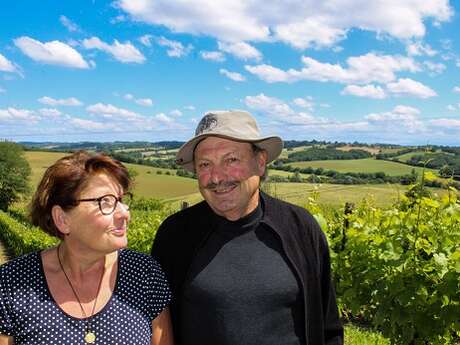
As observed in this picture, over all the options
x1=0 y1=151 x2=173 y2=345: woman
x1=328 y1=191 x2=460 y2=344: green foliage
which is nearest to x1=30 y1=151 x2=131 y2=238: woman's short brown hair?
x1=0 y1=151 x2=173 y2=345: woman

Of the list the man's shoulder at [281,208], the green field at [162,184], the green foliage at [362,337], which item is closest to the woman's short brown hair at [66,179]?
the man's shoulder at [281,208]

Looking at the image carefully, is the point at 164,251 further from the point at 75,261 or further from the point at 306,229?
the point at 306,229

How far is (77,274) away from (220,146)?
98 cm

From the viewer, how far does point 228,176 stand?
262 cm

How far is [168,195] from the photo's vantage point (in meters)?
59.0

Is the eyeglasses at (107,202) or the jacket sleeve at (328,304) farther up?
the eyeglasses at (107,202)

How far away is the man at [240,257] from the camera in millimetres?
2484

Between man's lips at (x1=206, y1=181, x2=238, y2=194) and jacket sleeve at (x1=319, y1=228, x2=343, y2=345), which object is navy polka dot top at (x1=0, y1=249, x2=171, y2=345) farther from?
jacket sleeve at (x1=319, y1=228, x2=343, y2=345)

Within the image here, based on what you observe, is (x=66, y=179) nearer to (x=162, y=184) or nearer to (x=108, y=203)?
(x=108, y=203)

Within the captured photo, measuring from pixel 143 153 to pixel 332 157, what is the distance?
38550 millimetres

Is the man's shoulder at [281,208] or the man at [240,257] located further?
the man's shoulder at [281,208]

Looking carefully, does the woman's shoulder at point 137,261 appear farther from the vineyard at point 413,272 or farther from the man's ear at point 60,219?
the vineyard at point 413,272

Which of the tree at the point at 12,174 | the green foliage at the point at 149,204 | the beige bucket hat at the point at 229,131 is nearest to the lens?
the beige bucket hat at the point at 229,131

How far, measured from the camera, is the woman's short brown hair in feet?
7.34
